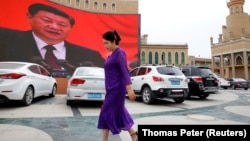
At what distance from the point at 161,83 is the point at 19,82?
5123 mm

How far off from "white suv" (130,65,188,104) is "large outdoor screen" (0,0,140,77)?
8000 mm

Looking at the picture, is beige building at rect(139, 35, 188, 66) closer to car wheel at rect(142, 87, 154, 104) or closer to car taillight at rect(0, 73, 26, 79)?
car wheel at rect(142, 87, 154, 104)

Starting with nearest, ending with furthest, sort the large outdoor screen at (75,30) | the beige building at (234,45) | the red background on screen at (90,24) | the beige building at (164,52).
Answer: the large outdoor screen at (75,30)
the red background on screen at (90,24)
the beige building at (234,45)
the beige building at (164,52)

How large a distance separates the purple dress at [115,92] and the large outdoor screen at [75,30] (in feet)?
42.5

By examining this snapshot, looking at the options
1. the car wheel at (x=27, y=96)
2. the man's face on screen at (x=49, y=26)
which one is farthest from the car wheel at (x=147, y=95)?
the man's face on screen at (x=49, y=26)

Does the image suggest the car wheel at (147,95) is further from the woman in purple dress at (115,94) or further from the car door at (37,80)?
the woman in purple dress at (115,94)

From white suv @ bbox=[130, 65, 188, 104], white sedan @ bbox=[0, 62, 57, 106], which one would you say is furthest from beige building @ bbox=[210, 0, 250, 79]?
white sedan @ bbox=[0, 62, 57, 106]

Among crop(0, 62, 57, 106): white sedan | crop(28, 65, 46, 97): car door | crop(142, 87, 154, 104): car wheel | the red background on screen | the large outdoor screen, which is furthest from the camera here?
the red background on screen

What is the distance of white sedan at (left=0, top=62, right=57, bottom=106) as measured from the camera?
270 inches

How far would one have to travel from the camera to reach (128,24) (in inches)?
730

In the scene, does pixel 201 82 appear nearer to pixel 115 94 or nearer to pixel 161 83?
pixel 161 83

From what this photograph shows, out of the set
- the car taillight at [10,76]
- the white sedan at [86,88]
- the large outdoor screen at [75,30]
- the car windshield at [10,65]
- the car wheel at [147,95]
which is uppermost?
the large outdoor screen at [75,30]

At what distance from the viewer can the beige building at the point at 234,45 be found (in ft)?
193

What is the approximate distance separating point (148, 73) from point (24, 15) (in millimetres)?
10339
